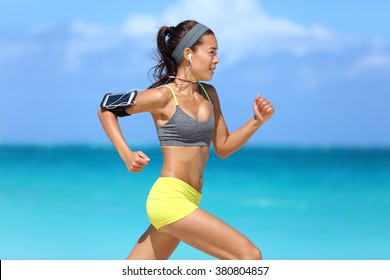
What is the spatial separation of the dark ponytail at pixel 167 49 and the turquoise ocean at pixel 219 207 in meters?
5.52

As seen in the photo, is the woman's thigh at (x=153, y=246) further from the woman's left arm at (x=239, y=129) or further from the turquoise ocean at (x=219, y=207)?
the turquoise ocean at (x=219, y=207)

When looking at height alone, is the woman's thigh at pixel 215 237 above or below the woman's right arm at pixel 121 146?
below

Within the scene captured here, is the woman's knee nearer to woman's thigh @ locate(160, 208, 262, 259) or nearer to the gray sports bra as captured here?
woman's thigh @ locate(160, 208, 262, 259)

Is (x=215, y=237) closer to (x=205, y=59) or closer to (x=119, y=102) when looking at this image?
(x=119, y=102)

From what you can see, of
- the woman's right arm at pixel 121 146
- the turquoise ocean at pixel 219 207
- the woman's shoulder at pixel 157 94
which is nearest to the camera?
the woman's right arm at pixel 121 146

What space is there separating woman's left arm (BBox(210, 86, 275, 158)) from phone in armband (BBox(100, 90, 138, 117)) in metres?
0.62

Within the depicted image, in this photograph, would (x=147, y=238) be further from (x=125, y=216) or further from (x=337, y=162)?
(x=337, y=162)

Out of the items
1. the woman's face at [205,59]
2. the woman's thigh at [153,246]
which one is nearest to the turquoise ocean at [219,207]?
the woman's thigh at [153,246]

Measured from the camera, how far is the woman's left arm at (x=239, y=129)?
5410 millimetres

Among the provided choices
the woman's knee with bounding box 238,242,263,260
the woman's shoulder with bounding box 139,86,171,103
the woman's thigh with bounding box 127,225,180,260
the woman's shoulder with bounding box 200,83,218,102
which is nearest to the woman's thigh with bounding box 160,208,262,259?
the woman's knee with bounding box 238,242,263,260

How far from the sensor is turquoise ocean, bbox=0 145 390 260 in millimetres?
11906

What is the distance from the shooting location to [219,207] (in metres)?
17.0

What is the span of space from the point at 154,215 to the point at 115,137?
481 mm

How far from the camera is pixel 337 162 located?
1305 inches
